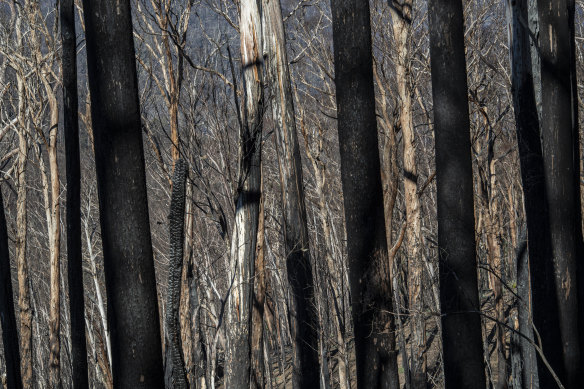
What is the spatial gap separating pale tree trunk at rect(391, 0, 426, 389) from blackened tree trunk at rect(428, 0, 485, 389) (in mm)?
6099

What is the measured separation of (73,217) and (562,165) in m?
6.61

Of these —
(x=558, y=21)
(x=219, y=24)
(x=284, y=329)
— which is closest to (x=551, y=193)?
(x=558, y=21)

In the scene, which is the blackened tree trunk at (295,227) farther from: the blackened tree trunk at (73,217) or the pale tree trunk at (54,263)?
the pale tree trunk at (54,263)

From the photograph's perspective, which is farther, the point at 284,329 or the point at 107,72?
the point at 284,329

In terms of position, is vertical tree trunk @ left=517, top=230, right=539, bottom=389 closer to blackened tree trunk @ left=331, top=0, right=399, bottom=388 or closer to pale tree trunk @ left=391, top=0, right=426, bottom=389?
pale tree trunk @ left=391, top=0, right=426, bottom=389

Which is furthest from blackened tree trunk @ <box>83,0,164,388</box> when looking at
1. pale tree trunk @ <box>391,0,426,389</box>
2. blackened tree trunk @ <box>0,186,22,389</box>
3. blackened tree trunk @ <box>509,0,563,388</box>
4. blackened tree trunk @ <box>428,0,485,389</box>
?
pale tree trunk @ <box>391,0,426,389</box>

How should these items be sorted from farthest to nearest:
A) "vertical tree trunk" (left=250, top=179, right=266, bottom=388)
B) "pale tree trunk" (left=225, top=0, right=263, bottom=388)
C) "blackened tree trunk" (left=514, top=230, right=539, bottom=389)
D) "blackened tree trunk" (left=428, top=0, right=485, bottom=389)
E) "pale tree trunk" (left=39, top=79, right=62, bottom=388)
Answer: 1. "pale tree trunk" (left=39, top=79, right=62, bottom=388)
2. "blackened tree trunk" (left=514, top=230, right=539, bottom=389)
3. "vertical tree trunk" (left=250, top=179, right=266, bottom=388)
4. "pale tree trunk" (left=225, top=0, right=263, bottom=388)
5. "blackened tree trunk" (left=428, top=0, right=485, bottom=389)

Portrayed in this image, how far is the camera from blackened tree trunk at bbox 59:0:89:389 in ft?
29.9

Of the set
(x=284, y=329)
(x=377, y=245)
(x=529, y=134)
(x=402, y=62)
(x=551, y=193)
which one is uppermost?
(x=402, y=62)

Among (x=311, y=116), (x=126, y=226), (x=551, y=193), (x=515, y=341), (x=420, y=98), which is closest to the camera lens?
(x=126, y=226)

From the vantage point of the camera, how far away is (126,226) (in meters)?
4.69

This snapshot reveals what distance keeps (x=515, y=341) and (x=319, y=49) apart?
9693 mm

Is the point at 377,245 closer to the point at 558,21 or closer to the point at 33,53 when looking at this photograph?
the point at 558,21

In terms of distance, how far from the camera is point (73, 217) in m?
9.34
